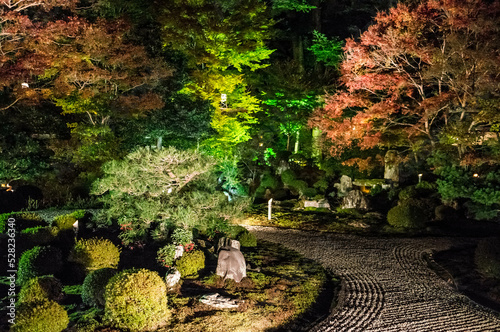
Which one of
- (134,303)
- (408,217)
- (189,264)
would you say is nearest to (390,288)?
(189,264)

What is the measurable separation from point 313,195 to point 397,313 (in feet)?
31.6

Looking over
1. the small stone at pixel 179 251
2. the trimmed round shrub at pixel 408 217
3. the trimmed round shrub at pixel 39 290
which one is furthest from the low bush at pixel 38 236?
the trimmed round shrub at pixel 408 217

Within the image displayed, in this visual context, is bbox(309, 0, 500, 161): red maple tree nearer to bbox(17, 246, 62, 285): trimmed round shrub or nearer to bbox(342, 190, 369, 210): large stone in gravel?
bbox(342, 190, 369, 210): large stone in gravel

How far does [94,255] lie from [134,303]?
2.06 metres

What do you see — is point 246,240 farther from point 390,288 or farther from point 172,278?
point 390,288

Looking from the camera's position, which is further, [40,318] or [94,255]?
[94,255]

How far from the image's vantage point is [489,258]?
6922 millimetres

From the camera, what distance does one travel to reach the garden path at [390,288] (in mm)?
5082

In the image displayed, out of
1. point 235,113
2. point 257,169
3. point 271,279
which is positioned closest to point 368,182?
point 257,169

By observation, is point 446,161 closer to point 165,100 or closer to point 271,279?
point 271,279

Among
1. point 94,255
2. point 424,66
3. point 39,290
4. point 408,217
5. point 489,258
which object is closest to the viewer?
point 39,290

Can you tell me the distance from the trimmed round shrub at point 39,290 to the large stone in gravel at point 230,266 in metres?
2.46

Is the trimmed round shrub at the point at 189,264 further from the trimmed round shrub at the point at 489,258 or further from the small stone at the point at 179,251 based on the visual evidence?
the trimmed round shrub at the point at 489,258

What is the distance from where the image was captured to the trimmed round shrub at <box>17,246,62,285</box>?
5.80 metres
